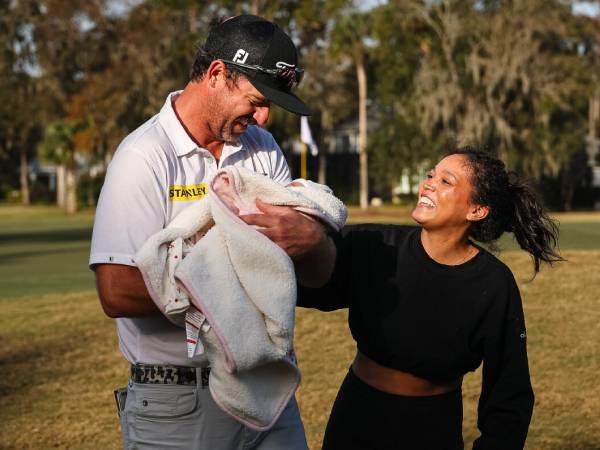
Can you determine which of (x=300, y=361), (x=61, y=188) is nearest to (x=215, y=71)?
(x=300, y=361)

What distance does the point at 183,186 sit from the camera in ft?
11.3

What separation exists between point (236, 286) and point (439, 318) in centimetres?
136

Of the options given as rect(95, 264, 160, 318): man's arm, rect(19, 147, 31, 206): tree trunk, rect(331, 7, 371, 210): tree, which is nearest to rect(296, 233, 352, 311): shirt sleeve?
rect(95, 264, 160, 318): man's arm

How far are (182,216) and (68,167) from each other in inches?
2436

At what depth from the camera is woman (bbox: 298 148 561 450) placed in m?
4.02

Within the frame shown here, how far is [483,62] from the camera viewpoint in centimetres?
4916

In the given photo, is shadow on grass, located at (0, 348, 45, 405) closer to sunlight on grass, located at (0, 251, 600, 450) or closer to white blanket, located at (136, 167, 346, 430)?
sunlight on grass, located at (0, 251, 600, 450)

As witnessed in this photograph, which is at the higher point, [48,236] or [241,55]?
[241,55]

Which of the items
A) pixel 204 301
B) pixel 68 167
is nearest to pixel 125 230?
pixel 204 301

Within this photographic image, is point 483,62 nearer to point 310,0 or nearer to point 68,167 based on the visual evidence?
point 310,0

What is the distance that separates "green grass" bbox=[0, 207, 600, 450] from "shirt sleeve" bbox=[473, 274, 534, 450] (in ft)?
8.50

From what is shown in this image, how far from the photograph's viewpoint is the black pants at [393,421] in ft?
13.3

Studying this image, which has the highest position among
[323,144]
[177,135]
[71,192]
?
[323,144]

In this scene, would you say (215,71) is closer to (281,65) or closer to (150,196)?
(281,65)
